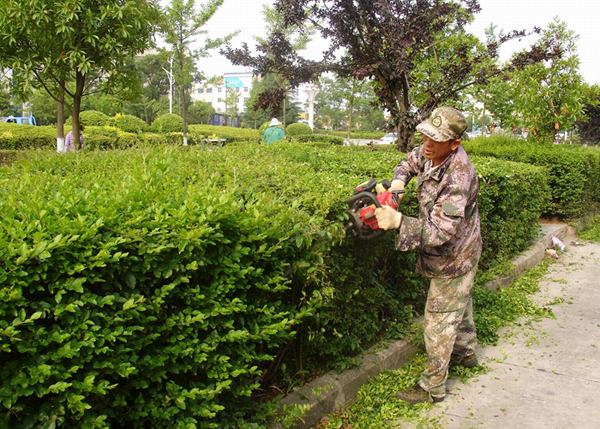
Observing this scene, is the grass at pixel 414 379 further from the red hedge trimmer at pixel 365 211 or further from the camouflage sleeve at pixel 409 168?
the camouflage sleeve at pixel 409 168

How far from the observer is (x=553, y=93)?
10664mm

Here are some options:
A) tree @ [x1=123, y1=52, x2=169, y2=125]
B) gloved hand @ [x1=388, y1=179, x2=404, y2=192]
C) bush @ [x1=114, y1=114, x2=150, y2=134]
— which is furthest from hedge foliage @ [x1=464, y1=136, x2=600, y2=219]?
tree @ [x1=123, y1=52, x2=169, y2=125]

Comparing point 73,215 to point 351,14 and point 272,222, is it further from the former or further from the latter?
point 351,14

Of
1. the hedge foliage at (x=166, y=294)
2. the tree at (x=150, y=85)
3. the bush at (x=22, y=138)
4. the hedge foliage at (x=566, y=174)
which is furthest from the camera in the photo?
the tree at (x=150, y=85)

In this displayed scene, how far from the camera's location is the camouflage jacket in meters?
2.85

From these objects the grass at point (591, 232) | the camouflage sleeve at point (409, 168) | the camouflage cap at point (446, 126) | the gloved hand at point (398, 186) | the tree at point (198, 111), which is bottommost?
the grass at point (591, 232)

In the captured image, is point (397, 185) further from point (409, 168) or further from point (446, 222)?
point (446, 222)

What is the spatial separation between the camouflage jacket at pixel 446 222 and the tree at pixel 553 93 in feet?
28.8

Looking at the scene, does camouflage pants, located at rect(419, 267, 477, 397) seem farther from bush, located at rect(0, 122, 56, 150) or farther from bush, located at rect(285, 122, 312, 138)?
bush, located at rect(285, 122, 312, 138)

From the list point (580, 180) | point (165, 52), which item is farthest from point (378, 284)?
point (165, 52)

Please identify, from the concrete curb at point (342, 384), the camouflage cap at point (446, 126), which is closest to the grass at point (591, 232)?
the concrete curb at point (342, 384)

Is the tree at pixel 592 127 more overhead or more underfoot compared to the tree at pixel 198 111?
more underfoot

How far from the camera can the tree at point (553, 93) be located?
1051 cm

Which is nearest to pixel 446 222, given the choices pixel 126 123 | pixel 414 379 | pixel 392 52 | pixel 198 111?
pixel 414 379
